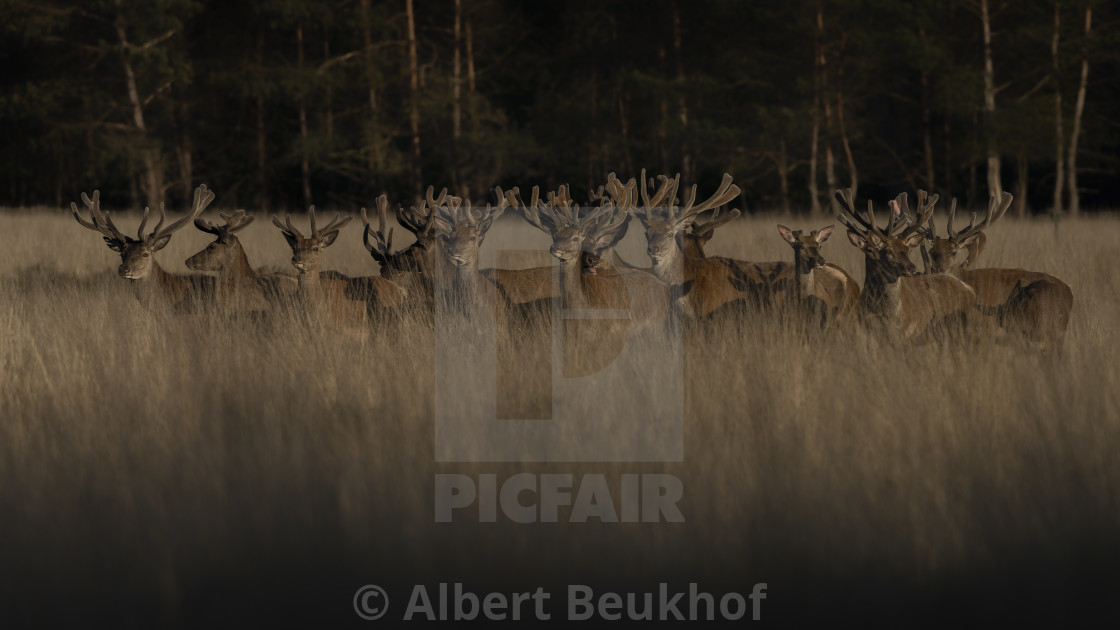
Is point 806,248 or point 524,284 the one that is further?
point 524,284

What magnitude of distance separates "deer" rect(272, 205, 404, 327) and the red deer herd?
1 centimetres

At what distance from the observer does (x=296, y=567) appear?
3.78 meters

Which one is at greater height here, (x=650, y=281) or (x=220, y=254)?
(x=220, y=254)

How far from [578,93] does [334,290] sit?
20.3 m

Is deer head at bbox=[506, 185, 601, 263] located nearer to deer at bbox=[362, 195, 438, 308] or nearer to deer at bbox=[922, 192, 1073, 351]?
deer at bbox=[362, 195, 438, 308]

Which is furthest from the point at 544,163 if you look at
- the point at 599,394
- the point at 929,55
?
the point at 599,394

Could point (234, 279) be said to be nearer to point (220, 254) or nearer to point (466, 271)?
point (220, 254)

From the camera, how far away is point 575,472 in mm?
4484

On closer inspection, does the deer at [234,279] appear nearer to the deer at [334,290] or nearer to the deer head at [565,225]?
the deer at [334,290]

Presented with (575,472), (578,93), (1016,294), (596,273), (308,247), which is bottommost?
(575,472)

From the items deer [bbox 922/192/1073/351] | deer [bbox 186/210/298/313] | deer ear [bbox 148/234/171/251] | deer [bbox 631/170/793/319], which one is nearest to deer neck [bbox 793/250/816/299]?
deer [bbox 631/170/793/319]

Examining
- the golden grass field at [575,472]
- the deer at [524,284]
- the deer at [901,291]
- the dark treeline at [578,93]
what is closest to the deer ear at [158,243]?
the golden grass field at [575,472]

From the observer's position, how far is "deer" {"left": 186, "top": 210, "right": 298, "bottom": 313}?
8359mm

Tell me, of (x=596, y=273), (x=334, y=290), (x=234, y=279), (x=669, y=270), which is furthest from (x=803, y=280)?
(x=234, y=279)
